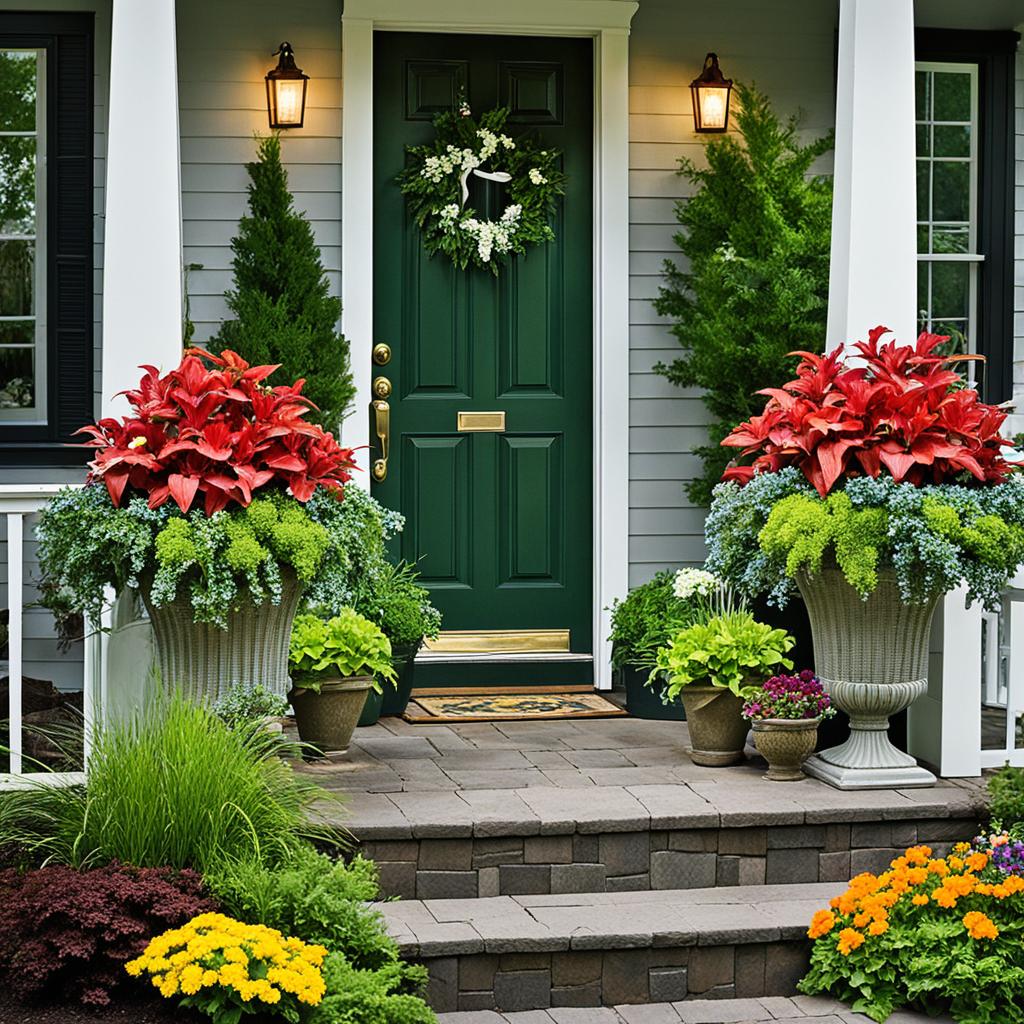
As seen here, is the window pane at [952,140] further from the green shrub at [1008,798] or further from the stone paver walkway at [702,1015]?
the stone paver walkway at [702,1015]

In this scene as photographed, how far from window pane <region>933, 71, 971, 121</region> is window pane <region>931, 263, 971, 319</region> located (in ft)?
2.10

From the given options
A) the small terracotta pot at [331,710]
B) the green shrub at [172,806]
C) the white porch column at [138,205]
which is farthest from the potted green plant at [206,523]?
the small terracotta pot at [331,710]

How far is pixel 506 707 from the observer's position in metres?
6.08

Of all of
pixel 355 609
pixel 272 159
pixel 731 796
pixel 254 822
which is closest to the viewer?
pixel 254 822

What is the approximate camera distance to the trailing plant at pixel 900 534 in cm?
449

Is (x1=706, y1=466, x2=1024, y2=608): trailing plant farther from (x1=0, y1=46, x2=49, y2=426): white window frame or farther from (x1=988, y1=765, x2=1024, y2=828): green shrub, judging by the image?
(x1=0, y1=46, x2=49, y2=426): white window frame

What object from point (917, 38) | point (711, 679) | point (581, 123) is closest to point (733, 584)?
point (711, 679)

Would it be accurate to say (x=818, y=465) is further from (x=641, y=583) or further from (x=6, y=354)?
(x=6, y=354)

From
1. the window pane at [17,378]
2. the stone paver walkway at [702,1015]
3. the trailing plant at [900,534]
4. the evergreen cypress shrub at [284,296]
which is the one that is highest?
the evergreen cypress shrub at [284,296]

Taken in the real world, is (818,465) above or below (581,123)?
below

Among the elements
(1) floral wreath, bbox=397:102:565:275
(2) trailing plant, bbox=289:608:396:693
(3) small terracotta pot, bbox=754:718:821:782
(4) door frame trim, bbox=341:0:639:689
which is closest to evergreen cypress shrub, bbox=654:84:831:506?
(4) door frame trim, bbox=341:0:639:689

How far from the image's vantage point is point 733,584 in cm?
516

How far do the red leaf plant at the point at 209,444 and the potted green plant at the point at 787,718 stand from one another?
4.88 ft

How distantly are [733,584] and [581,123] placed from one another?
7.44 ft
